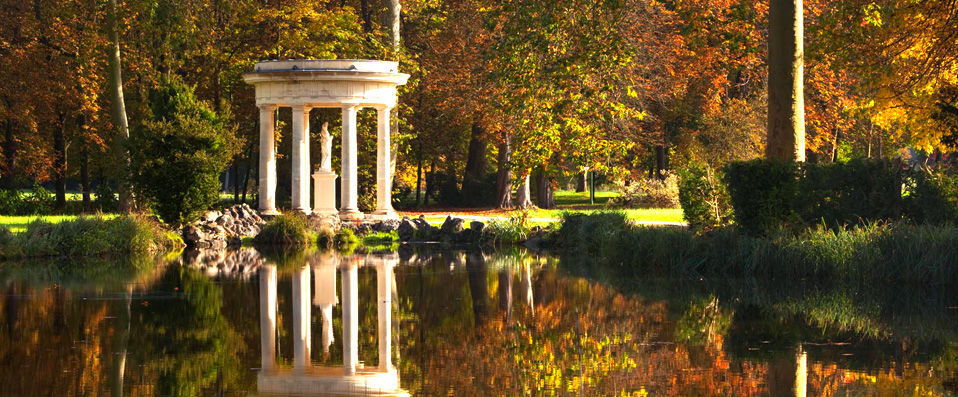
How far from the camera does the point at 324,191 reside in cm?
3472

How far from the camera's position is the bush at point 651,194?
41875 mm

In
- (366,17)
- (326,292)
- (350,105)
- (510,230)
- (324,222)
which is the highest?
(366,17)

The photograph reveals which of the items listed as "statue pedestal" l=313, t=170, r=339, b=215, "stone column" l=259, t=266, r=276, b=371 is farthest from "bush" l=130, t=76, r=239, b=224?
"stone column" l=259, t=266, r=276, b=371

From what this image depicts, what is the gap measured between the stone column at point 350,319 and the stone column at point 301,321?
389mm

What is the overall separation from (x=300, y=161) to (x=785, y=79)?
1718 centimetres

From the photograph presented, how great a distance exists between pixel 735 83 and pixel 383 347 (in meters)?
36.5

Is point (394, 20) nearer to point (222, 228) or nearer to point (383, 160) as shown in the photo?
point (383, 160)

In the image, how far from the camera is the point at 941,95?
26.0 m

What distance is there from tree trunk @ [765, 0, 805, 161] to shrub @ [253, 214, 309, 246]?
13.0m

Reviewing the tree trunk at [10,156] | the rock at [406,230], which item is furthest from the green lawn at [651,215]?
the tree trunk at [10,156]

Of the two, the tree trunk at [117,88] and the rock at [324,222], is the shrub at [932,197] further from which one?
the tree trunk at [117,88]

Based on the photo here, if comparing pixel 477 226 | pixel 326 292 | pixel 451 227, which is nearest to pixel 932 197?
pixel 326 292

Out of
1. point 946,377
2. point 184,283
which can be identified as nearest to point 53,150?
point 184,283

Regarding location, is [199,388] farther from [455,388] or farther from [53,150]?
[53,150]
